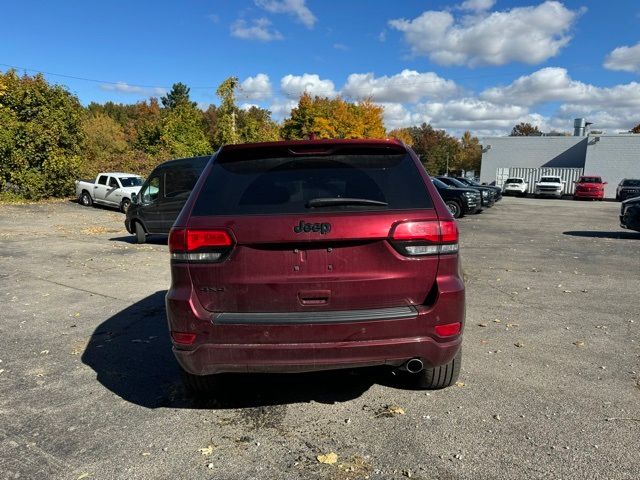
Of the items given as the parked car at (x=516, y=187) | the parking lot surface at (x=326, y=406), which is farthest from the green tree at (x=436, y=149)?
the parking lot surface at (x=326, y=406)

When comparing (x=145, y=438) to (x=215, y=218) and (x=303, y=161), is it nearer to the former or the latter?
(x=215, y=218)

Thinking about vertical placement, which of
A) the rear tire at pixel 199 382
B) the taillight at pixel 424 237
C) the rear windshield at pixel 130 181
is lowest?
the rear tire at pixel 199 382

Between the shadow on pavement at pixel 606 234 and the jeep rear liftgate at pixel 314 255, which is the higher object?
the jeep rear liftgate at pixel 314 255

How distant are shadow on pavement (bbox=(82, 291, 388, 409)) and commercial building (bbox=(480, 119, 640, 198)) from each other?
46862mm

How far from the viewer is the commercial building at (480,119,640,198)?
4350cm

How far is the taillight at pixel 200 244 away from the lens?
119 inches

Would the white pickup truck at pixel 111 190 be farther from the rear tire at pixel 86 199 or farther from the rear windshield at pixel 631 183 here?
the rear windshield at pixel 631 183

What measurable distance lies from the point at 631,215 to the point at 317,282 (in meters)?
13.0

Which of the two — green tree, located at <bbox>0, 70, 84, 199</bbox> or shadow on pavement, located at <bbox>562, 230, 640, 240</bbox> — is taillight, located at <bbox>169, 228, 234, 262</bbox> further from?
green tree, located at <bbox>0, 70, 84, 199</bbox>

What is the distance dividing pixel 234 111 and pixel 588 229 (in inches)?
1022

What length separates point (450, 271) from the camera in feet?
10.2

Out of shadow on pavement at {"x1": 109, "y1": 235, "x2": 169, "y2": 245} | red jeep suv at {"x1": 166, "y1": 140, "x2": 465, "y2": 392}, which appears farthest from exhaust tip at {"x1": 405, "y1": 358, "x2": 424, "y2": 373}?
shadow on pavement at {"x1": 109, "y1": 235, "x2": 169, "y2": 245}

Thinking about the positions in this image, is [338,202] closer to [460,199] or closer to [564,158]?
[460,199]

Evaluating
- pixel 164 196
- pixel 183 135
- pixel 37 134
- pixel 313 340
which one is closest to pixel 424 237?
pixel 313 340
